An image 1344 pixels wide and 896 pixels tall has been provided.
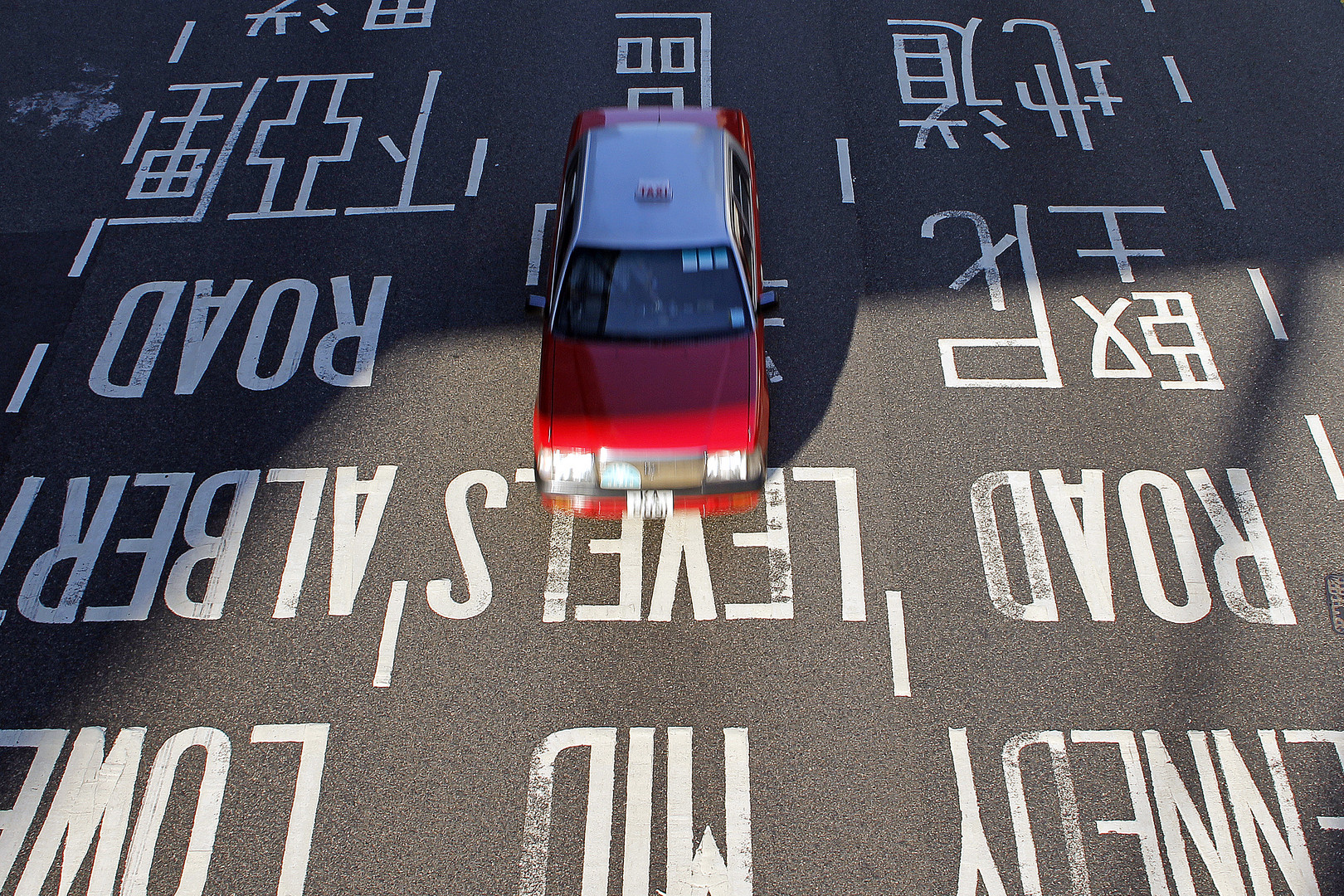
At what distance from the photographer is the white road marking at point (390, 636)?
6160mm

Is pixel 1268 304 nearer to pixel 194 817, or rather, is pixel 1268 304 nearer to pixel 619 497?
pixel 619 497

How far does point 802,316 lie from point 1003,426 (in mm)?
2033

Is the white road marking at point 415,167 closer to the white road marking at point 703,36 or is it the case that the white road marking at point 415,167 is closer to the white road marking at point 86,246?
the white road marking at point 86,246

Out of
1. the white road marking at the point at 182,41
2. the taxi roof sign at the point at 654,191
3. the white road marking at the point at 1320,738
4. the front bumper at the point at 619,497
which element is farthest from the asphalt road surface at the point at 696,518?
the taxi roof sign at the point at 654,191

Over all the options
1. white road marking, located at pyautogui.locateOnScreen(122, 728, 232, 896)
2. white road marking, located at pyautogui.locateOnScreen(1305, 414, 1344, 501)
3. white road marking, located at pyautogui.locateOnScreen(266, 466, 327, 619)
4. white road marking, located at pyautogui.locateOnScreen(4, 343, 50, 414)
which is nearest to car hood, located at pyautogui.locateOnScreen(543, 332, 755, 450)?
white road marking, located at pyautogui.locateOnScreen(266, 466, 327, 619)

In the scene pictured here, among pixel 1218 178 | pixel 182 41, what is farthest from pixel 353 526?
pixel 1218 178

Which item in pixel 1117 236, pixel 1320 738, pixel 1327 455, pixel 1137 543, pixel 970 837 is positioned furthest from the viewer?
pixel 1117 236

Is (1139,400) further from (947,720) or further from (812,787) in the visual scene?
(812,787)

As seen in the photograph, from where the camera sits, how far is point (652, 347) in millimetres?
6520

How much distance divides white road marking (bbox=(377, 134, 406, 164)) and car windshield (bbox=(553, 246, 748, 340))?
4.16m

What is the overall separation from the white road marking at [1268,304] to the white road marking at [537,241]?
22.0 feet

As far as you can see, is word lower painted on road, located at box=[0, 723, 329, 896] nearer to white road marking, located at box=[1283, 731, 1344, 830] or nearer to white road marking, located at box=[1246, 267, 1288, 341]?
white road marking, located at box=[1283, 731, 1344, 830]

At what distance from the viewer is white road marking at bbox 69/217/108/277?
344 inches

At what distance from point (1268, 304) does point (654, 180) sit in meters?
5.79
